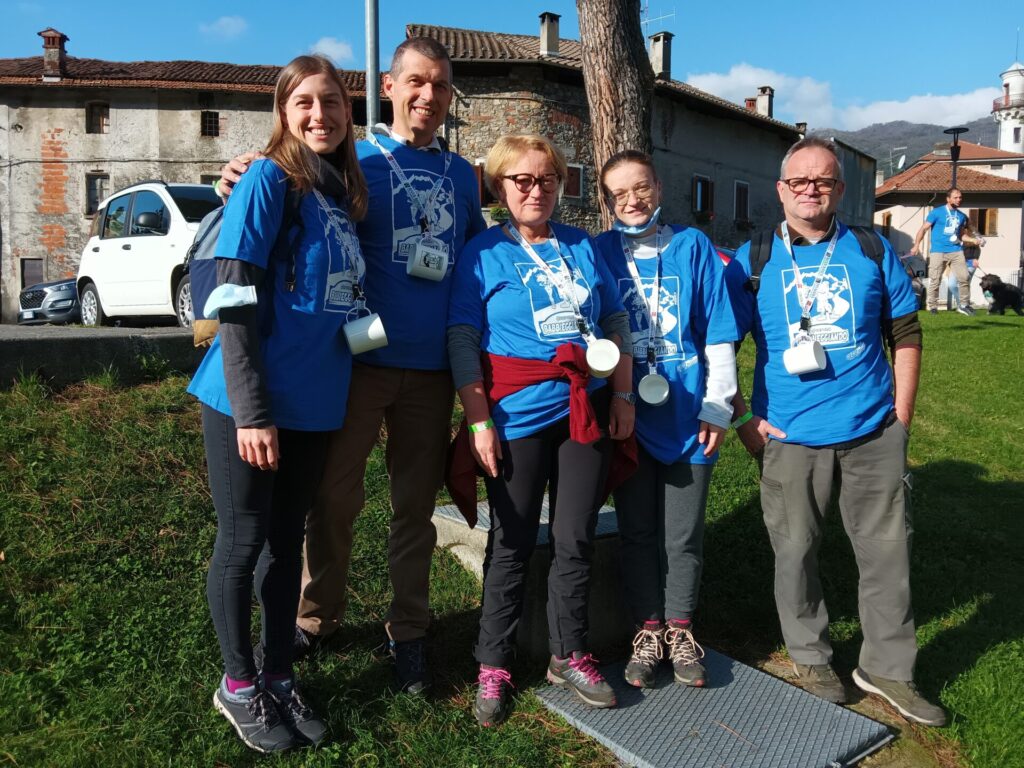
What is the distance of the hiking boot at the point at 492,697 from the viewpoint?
292cm

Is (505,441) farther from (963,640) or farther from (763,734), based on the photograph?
(963,640)

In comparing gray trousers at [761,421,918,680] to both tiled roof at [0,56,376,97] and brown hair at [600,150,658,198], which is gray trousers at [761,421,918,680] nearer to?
brown hair at [600,150,658,198]

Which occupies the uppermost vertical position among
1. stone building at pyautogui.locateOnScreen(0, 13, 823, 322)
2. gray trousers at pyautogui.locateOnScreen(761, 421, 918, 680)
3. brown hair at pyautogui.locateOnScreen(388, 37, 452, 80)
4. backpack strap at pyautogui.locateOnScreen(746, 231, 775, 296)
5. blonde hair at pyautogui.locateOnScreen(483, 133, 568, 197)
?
stone building at pyautogui.locateOnScreen(0, 13, 823, 322)

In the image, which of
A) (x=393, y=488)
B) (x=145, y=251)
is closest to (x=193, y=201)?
(x=145, y=251)

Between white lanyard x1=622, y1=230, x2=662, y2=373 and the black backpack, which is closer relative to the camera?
the black backpack

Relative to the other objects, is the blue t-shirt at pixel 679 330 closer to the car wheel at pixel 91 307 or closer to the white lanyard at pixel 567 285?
the white lanyard at pixel 567 285

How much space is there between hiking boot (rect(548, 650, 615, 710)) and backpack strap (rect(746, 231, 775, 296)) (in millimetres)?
1552

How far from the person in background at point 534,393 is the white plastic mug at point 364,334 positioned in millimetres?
330

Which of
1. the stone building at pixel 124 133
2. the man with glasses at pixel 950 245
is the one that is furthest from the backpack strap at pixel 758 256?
the stone building at pixel 124 133

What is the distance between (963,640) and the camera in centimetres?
366

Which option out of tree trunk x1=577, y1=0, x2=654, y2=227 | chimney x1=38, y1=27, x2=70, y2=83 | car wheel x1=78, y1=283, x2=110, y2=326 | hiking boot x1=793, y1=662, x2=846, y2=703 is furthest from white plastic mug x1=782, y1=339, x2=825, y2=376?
chimney x1=38, y1=27, x2=70, y2=83

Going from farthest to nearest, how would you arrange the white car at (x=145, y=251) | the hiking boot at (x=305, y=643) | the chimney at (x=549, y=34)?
the chimney at (x=549, y=34)
the white car at (x=145, y=251)
the hiking boot at (x=305, y=643)

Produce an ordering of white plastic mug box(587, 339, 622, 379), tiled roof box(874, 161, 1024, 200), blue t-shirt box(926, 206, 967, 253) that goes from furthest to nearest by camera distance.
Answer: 1. tiled roof box(874, 161, 1024, 200)
2. blue t-shirt box(926, 206, 967, 253)
3. white plastic mug box(587, 339, 622, 379)

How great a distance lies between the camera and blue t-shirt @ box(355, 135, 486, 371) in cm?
295
